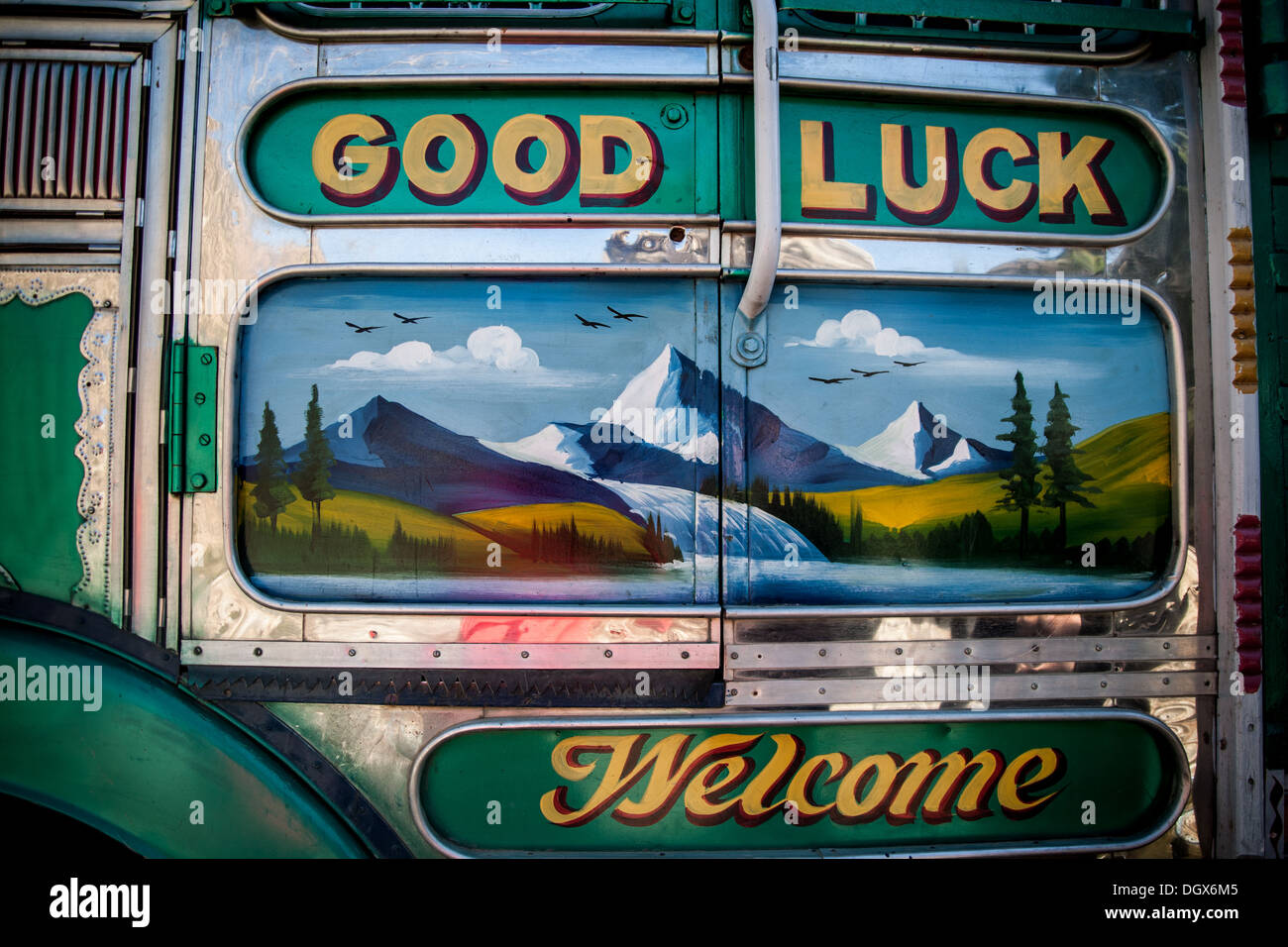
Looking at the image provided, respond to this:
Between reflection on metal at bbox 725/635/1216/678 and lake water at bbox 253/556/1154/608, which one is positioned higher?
lake water at bbox 253/556/1154/608

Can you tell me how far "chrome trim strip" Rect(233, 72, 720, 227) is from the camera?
6.20ft

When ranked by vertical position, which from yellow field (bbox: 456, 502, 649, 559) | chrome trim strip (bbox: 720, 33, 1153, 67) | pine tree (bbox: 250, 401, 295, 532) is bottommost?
yellow field (bbox: 456, 502, 649, 559)

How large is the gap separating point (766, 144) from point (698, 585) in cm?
124

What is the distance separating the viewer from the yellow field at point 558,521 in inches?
74.0

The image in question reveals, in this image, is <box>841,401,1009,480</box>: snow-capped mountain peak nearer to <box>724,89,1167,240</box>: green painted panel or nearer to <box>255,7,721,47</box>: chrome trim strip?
<box>724,89,1167,240</box>: green painted panel

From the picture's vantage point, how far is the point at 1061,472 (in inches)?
77.1

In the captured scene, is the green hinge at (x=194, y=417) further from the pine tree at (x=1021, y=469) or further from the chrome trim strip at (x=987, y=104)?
the pine tree at (x=1021, y=469)

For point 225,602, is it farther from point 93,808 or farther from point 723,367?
point 723,367

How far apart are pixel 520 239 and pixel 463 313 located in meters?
0.27

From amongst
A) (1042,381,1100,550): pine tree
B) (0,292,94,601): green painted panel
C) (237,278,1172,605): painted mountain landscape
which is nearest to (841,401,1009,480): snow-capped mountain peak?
(237,278,1172,605): painted mountain landscape

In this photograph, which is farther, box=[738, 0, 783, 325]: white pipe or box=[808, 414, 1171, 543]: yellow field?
box=[808, 414, 1171, 543]: yellow field

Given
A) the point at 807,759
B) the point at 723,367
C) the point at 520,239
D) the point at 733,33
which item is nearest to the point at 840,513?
the point at 723,367
